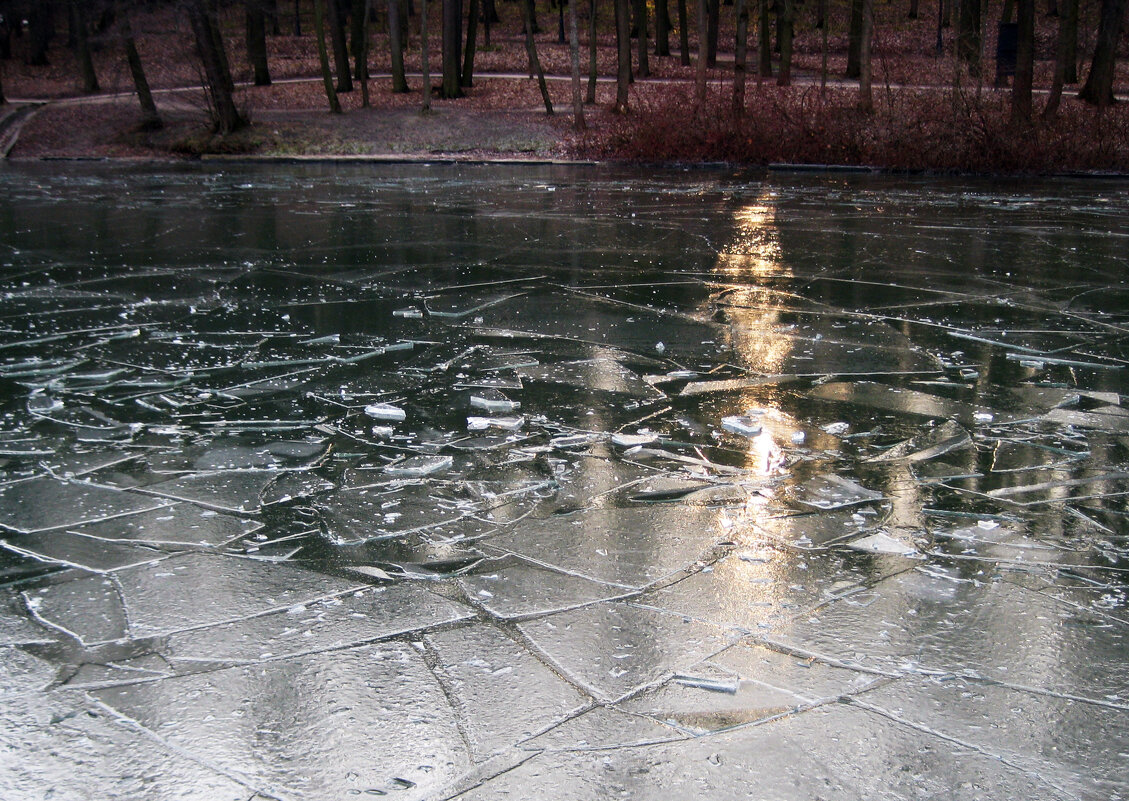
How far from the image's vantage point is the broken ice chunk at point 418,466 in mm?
4477

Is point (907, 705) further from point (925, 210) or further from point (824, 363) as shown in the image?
point (925, 210)

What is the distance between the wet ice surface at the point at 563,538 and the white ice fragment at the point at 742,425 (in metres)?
0.02

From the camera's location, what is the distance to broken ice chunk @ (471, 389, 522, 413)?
5324mm

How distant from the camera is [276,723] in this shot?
269 cm

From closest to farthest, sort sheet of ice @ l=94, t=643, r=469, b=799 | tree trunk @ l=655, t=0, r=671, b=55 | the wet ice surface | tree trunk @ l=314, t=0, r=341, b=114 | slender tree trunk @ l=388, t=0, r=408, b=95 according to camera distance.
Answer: sheet of ice @ l=94, t=643, r=469, b=799, the wet ice surface, tree trunk @ l=314, t=0, r=341, b=114, slender tree trunk @ l=388, t=0, r=408, b=95, tree trunk @ l=655, t=0, r=671, b=55

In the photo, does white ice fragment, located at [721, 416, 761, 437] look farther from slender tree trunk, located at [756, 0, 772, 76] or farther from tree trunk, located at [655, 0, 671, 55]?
tree trunk, located at [655, 0, 671, 55]

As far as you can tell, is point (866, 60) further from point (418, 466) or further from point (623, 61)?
point (418, 466)

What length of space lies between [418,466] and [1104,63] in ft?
83.8

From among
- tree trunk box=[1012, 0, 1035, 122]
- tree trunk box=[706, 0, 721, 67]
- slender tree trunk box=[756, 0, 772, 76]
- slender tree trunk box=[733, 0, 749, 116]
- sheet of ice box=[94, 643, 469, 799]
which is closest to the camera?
sheet of ice box=[94, 643, 469, 799]

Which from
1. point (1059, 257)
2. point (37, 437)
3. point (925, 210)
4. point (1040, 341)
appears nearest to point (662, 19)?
point (925, 210)

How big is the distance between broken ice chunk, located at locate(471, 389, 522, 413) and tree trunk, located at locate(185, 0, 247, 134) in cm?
2129

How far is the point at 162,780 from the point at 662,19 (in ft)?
129

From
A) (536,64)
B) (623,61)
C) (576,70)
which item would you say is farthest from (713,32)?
(576,70)

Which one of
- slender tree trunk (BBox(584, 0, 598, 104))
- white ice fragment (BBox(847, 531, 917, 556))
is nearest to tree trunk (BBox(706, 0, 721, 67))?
slender tree trunk (BBox(584, 0, 598, 104))
